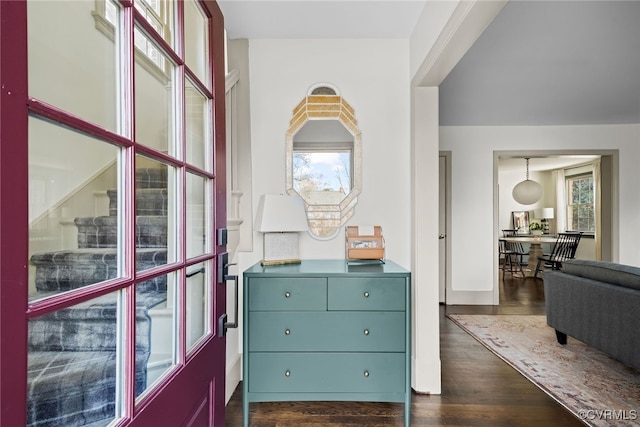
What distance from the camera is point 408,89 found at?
2363 millimetres

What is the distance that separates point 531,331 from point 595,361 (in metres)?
0.76

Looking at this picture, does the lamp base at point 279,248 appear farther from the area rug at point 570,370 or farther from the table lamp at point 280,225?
the area rug at point 570,370

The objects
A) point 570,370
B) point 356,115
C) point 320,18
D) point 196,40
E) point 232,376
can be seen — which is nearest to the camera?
point 196,40

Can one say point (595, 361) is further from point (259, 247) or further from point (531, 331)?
point (259, 247)

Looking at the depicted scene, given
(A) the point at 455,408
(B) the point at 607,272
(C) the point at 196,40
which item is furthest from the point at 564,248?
(C) the point at 196,40

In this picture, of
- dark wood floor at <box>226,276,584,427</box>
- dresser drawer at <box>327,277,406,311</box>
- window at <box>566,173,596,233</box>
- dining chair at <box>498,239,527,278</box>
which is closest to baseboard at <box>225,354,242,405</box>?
dark wood floor at <box>226,276,584,427</box>

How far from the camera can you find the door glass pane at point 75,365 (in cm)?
56

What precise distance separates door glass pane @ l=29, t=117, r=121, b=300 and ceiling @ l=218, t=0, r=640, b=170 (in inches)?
68.1

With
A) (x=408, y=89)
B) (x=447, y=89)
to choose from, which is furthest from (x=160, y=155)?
(x=447, y=89)

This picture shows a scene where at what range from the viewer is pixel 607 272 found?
2.55 meters

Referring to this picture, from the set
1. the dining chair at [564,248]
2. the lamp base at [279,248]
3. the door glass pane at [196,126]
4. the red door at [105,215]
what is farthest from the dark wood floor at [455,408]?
the dining chair at [564,248]

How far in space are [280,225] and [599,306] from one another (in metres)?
2.48

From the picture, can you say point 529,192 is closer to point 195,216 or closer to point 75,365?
point 195,216

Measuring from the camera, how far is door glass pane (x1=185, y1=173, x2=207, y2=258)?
3.55ft
